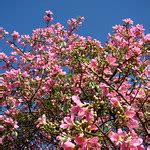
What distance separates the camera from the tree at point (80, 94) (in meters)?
3.42

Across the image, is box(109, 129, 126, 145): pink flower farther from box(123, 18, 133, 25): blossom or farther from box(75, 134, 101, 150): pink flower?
box(123, 18, 133, 25): blossom

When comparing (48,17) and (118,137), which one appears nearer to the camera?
(118,137)

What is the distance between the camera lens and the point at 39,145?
9328 millimetres

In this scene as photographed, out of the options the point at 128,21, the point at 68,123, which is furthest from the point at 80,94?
the point at 68,123

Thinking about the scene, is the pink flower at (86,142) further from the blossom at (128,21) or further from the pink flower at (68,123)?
the blossom at (128,21)

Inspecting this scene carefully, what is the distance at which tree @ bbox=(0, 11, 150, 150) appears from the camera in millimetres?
3420

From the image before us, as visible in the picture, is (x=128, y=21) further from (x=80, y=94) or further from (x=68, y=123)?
(x=68, y=123)

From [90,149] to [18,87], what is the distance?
192 inches

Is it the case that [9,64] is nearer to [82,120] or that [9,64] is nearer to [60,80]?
[60,80]

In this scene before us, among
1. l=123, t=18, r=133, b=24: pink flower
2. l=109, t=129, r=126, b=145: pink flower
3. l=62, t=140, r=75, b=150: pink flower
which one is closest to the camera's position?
l=62, t=140, r=75, b=150: pink flower

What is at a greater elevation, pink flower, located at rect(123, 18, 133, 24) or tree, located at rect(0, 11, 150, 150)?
pink flower, located at rect(123, 18, 133, 24)

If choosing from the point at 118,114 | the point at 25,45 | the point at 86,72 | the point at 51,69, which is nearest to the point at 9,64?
the point at 25,45

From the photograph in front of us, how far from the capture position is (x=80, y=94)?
25.5 ft

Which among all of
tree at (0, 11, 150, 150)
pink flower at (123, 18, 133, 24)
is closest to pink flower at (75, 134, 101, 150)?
tree at (0, 11, 150, 150)
